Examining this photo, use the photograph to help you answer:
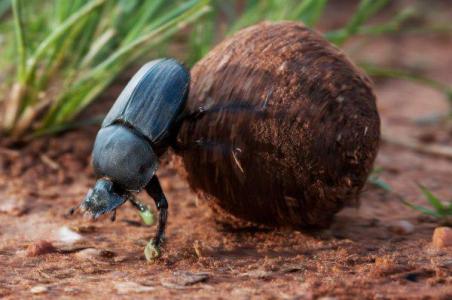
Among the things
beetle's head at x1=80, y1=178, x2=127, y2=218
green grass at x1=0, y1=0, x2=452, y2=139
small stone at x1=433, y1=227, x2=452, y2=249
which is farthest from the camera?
green grass at x1=0, y1=0, x2=452, y2=139

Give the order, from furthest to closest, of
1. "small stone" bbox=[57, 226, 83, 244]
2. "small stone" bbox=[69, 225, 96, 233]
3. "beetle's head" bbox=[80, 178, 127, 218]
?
"small stone" bbox=[69, 225, 96, 233] → "small stone" bbox=[57, 226, 83, 244] → "beetle's head" bbox=[80, 178, 127, 218]

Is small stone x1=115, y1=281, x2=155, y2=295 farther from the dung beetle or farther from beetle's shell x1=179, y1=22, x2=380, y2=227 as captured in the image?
beetle's shell x1=179, y1=22, x2=380, y2=227

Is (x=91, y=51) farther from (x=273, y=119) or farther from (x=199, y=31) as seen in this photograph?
(x=273, y=119)

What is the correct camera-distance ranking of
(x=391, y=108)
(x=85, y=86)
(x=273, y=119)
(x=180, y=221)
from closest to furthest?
(x=273, y=119) → (x=180, y=221) → (x=85, y=86) → (x=391, y=108)

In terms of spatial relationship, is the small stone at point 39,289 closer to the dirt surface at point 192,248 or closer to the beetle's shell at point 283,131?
the dirt surface at point 192,248

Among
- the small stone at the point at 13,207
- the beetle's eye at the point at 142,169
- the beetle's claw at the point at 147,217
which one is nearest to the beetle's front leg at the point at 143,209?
the beetle's claw at the point at 147,217

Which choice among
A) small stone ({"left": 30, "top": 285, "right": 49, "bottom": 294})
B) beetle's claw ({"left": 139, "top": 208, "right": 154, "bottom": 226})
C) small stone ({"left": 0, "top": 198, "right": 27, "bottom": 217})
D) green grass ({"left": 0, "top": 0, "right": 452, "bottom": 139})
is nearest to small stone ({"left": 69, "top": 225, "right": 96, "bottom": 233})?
beetle's claw ({"left": 139, "top": 208, "right": 154, "bottom": 226})

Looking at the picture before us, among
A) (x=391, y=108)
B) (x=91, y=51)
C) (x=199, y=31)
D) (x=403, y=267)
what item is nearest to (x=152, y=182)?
(x=403, y=267)
